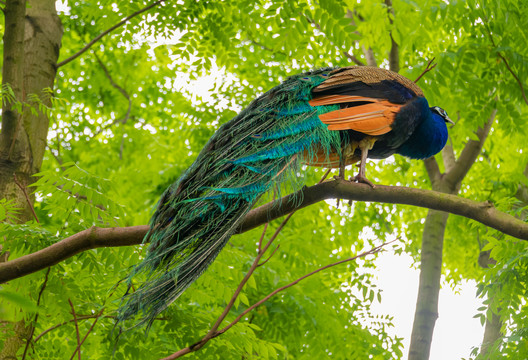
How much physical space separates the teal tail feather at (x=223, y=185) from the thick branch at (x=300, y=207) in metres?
0.09

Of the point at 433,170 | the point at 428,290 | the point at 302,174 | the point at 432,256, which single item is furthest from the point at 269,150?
the point at 433,170

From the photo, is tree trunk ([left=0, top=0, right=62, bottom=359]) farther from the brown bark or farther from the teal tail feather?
the brown bark

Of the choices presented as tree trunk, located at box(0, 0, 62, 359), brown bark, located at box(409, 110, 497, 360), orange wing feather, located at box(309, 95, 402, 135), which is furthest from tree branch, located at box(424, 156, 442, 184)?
tree trunk, located at box(0, 0, 62, 359)

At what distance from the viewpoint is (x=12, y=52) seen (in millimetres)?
2818

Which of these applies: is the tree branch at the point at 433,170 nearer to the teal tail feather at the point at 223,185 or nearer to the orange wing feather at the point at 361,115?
the orange wing feather at the point at 361,115

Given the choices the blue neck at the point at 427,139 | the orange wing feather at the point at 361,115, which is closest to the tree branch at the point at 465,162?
the blue neck at the point at 427,139

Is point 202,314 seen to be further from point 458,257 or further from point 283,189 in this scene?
point 458,257

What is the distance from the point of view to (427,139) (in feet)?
11.0

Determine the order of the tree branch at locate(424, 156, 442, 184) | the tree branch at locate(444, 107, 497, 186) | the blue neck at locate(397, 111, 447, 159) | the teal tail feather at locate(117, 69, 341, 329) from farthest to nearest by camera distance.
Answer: the tree branch at locate(424, 156, 442, 184), the tree branch at locate(444, 107, 497, 186), the blue neck at locate(397, 111, 447, 159), the teal tail feather at locate(117, 69, 341, 329)

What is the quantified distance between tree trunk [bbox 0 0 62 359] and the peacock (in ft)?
2.60

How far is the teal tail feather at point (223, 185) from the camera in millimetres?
2162

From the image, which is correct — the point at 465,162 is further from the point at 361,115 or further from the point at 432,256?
the point at 361,115

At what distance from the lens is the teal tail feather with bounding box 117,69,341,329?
2162 mm

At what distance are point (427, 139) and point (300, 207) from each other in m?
1.32
